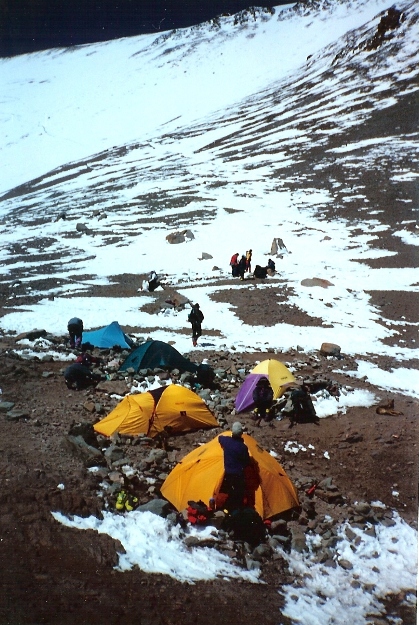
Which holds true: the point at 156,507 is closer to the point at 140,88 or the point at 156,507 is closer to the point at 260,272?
the point at 260,272

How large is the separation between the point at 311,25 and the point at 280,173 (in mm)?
160723

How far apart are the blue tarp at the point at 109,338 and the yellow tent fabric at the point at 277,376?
5605 mm

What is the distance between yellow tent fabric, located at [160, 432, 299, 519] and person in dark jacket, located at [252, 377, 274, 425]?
2.88 meters

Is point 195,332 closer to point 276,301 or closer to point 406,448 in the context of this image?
point 276,301

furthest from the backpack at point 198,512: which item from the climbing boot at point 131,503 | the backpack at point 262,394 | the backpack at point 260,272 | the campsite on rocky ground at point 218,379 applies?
the backpack at point 260,272

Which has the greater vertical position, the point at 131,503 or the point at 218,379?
the point at 131,503

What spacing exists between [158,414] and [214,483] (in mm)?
2941

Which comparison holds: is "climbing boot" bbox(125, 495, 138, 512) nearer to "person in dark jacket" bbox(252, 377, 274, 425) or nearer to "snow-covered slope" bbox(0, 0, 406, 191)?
"person in dark jacket" bbox(252, 377, 274, 425)

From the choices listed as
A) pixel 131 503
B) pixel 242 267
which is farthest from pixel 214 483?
pixel 242 267

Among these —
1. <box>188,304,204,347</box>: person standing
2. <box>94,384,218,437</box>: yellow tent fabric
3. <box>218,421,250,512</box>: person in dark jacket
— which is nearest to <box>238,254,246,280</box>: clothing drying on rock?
<box>188,304,204,347</box>: person standing

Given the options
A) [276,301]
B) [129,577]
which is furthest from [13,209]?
[129,577]

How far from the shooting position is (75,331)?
49.2ft

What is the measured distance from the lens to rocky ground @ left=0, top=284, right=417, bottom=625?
494 centimetres

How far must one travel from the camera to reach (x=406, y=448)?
32.0 feet
